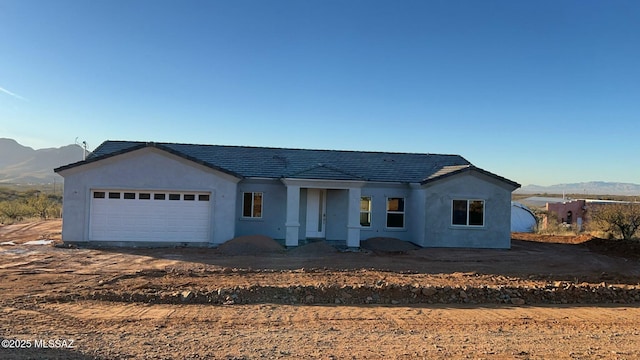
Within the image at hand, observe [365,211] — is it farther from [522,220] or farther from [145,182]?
[522,220]

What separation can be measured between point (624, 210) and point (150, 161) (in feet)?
84.0

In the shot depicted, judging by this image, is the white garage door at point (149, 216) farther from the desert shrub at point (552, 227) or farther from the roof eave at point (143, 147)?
the desert shrub at point (552, 227)

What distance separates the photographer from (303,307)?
9.62m

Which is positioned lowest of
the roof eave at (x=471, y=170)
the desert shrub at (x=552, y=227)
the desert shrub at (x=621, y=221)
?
the desert shrub at (x=552, y=227)

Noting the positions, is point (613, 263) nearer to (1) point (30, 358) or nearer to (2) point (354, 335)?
(2) point (354, 335)

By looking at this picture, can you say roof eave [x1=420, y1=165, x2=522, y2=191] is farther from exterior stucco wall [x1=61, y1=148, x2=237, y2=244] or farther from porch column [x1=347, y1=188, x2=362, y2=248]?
exterior stucco wall [x1=61, y1=148, x2=237, y2=244]

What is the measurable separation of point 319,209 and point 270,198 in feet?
8.01

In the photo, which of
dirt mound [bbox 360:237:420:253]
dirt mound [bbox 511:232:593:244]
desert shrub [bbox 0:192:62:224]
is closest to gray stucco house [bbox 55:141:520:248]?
dirt mound [bbox 360:237:420:253]

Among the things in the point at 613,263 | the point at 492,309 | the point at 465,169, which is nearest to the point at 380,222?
the point at 465,169

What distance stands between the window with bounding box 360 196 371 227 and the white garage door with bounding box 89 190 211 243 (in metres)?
7.30

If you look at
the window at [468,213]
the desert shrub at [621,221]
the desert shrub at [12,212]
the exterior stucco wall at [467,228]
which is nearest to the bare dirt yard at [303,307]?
the exterior stucco wall at [467,228]

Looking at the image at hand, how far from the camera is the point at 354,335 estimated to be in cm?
762

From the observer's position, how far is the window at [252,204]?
2161 centimetres

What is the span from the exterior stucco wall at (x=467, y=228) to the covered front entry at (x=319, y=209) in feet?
10.9
